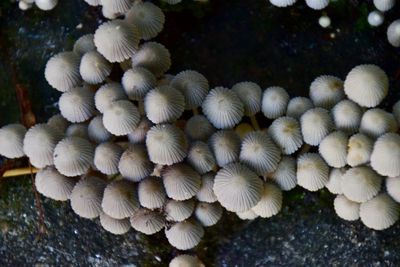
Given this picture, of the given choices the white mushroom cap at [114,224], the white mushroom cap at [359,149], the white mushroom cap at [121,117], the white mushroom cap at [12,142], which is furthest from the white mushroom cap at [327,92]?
the white mushroom cap at [12,142]

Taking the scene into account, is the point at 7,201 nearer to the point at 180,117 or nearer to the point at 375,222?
the point at 180,117

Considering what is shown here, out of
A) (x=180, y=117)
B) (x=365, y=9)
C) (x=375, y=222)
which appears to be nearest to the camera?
(x=375, y=222)

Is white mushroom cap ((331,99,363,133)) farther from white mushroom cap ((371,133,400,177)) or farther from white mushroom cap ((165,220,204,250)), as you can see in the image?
white mushroom cap ((165,220,204,250))

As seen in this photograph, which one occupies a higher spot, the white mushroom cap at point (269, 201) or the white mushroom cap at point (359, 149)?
the white mushroom cap at point (359, 149)

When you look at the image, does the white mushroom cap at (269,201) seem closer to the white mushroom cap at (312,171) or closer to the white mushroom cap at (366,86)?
the white mushroom cap at (312,171)

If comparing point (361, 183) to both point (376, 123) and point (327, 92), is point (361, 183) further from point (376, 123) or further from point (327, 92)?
point (327, 92)

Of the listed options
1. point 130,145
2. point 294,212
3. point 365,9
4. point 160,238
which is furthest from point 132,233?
point 365,9
